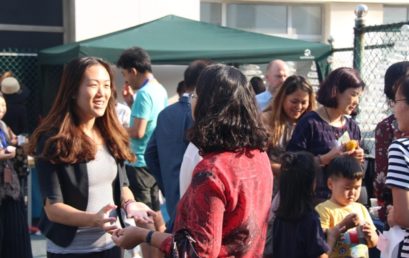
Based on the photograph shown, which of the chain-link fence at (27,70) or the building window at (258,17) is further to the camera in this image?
the building window at (258,17)

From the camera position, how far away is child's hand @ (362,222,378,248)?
445 centimetres

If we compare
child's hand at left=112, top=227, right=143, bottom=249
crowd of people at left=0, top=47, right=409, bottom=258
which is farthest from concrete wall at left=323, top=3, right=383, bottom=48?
child's hand at left=112, top=227, right=143, bottom=249

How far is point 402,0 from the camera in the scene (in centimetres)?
1467

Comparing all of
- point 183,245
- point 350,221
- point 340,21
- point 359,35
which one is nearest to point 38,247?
point 359,35

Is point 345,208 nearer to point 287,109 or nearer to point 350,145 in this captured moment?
point 350,145

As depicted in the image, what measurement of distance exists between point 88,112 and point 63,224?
55 cm

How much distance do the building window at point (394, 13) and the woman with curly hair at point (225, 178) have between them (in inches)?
506

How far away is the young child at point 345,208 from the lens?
15.1ft

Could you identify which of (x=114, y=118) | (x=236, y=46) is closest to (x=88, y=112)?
(x=114, y=118)

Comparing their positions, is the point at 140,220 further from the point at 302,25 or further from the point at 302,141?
the point at 302,25

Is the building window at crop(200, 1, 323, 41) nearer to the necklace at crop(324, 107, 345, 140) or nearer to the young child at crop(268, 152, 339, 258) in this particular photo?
the necklace at crop(324, 107, 345, 140)

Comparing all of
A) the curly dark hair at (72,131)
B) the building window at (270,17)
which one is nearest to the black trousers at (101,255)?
the curly dark hair at (72,131)

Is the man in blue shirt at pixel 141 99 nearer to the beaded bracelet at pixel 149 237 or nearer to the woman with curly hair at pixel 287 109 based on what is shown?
the woman with curly hair at pixel 287 109

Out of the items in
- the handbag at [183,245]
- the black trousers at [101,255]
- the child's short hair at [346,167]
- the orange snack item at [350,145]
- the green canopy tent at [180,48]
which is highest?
the green canopy tent at [180,48]
